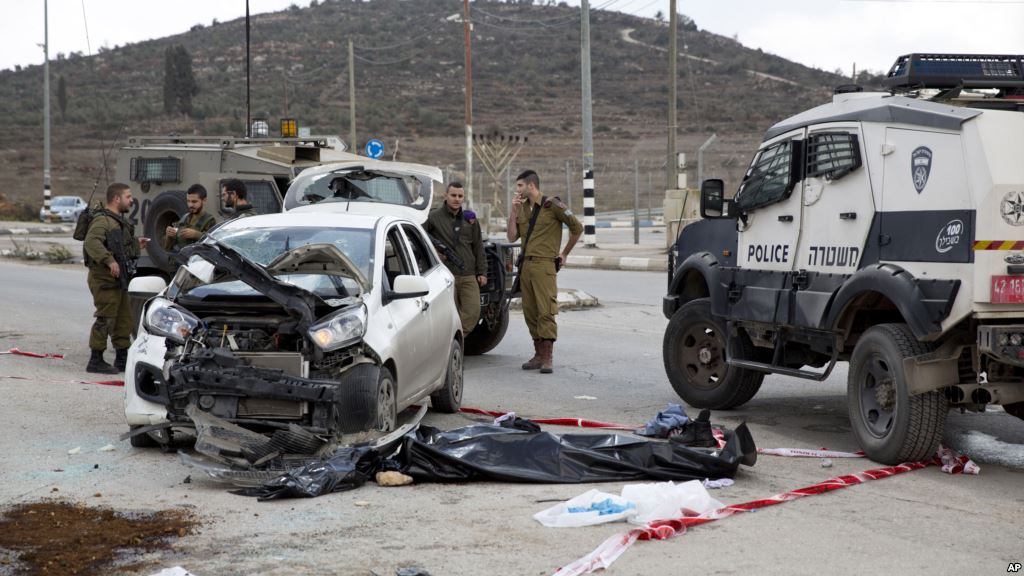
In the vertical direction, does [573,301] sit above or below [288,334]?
below

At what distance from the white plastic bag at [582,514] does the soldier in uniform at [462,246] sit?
601 cm

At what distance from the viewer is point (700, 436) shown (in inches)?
299

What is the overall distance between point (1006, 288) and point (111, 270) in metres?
8.06

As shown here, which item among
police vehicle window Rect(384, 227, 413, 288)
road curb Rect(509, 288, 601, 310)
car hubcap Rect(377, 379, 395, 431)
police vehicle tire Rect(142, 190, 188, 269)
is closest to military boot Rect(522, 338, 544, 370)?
police vehicle window Rect(384, 227, 413, 288)

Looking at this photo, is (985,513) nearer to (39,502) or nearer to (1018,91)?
(1018,91)

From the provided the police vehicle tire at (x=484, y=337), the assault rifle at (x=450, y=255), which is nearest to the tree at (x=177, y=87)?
the police vehicle tire at (x=484, y=337)

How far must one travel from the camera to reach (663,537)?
19.3ft

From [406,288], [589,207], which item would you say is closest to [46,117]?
[589,207]

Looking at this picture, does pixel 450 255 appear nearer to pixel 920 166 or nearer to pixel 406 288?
pixel 406 288

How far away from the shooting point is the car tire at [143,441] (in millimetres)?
8078

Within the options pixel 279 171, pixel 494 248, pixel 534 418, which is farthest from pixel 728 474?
pixel 279 171

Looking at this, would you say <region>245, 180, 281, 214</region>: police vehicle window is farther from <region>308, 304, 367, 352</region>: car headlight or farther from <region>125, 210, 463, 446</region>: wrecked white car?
<region>308, 304, 367, 352</region>: car headlight

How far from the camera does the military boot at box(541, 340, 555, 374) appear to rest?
484 inches

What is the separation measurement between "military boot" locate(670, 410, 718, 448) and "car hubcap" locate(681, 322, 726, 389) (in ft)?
7.96
